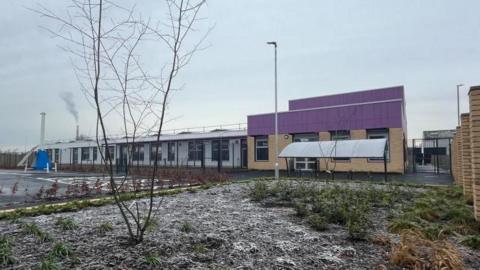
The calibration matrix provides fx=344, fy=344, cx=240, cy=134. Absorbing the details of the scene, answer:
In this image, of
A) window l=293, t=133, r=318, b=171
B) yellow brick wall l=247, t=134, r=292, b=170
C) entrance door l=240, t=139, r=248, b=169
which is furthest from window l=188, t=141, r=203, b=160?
window l=293, t=133, r=318, b=171

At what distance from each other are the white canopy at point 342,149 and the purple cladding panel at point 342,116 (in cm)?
555

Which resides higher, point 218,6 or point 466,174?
point 218,6

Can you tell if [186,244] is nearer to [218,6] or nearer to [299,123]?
[218,6]

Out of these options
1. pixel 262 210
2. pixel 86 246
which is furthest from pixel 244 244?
pixel 262 210

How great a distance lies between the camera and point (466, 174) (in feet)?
28.5

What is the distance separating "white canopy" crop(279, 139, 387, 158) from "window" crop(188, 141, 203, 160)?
17.1 metres

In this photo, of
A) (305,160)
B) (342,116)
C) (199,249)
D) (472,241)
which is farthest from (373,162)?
(199,249)

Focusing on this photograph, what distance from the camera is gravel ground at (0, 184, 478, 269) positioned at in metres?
3.85

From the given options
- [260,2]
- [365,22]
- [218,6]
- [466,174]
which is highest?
[365,22]

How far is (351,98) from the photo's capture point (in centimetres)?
3008

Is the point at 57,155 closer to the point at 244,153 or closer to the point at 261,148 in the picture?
the point at 244,153

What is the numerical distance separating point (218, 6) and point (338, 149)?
50.5ft

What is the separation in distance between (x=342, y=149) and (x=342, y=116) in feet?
22.4

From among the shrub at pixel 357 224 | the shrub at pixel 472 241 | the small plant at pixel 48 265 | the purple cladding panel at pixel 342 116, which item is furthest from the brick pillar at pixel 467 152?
the purple cladding panel at pixel 342 116
